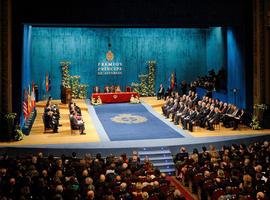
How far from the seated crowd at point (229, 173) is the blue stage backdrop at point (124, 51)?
16.5 metres

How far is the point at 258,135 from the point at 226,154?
19.6ft

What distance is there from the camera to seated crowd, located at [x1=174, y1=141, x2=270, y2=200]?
12.4 meters

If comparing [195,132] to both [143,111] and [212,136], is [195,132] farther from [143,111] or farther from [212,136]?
[143,111]

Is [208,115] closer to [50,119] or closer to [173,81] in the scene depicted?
[50,119]

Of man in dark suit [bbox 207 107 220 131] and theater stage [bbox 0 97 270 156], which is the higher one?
man in dark suit [bbox 207 107 220 131]

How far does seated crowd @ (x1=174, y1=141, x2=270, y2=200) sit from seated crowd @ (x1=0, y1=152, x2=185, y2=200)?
114cm

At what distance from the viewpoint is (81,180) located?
44.9 feet

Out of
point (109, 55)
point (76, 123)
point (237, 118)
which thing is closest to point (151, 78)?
point (109, 55)

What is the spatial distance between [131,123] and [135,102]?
251 inches

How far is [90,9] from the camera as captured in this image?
75.2 feet

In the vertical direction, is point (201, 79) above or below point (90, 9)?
below

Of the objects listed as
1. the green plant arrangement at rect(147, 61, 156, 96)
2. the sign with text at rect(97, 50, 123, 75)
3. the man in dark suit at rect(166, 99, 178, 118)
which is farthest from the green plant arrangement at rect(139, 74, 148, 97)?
the man in dark suit at rect(166, 99, 178, 118)

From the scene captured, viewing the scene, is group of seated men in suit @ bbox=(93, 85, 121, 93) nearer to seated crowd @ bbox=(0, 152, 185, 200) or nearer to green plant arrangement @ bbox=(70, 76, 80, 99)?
green plant arrangement @ bbox=(70, 76, 80, 99)

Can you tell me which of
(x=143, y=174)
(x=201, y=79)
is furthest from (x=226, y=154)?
(x=201, y=79)
